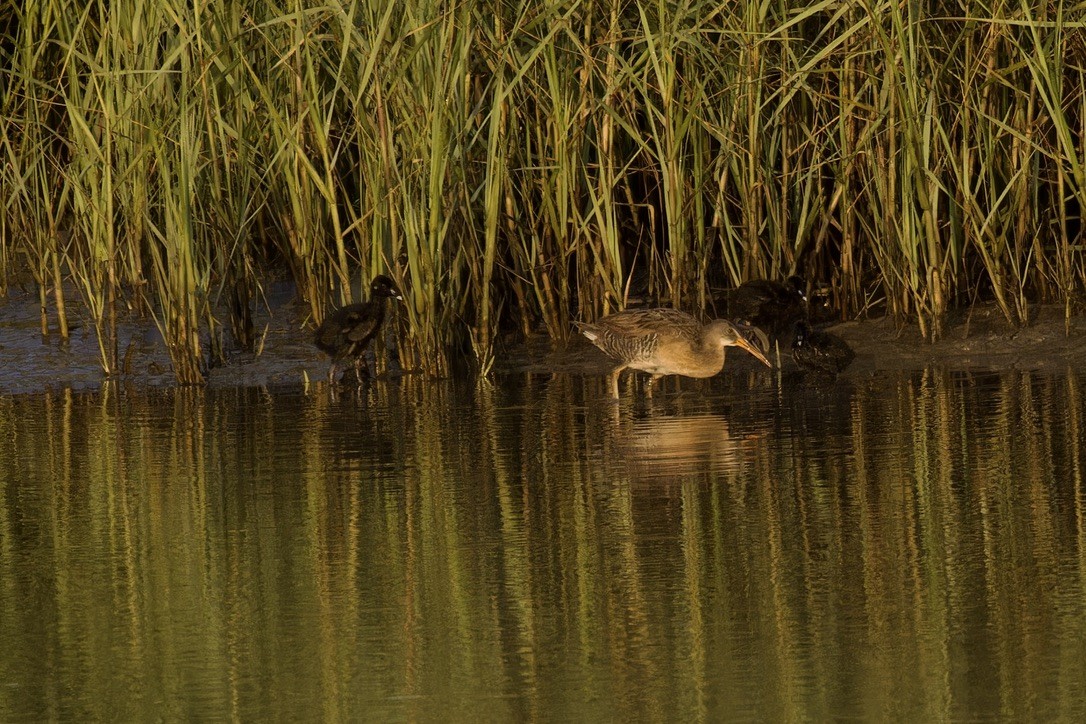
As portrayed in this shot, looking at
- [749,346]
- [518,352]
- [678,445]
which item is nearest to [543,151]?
[518,352]

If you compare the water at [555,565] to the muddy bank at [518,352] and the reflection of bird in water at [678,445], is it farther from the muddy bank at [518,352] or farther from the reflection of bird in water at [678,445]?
the muddy bank at [518,352]

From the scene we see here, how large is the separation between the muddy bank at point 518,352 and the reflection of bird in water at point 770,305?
45cm

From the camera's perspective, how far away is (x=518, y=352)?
11758mm

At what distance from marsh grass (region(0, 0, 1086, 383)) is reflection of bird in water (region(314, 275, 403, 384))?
0.49 ft

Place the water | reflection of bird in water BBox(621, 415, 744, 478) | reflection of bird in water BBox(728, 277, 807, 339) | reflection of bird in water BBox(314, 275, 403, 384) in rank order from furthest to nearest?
1. reflection of bird in water BBox(728, 277, 807, 339)
2. reflection of bird in water BBox(314, 275, 403, 384)
3. reflection of bird in water BBox(621, 415, 744, 478)
4. the water

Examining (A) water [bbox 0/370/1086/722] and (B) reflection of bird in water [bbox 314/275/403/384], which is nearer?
(A) water [bbox 0/370/1086/722]

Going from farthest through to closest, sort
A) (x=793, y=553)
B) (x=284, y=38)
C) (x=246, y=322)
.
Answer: (x=246, y=322)
(x=284, y=38)
(x=793, y=553)

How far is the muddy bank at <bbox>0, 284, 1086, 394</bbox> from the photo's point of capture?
11.0 m

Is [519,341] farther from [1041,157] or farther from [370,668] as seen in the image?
[370,668]

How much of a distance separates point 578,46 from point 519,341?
2.15m

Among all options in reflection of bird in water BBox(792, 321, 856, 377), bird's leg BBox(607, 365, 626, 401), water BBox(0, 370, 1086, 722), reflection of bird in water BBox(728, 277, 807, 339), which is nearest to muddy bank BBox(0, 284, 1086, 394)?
reflection of bird in water BBox(792, 321, 856, 377)

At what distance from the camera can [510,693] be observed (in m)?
4.73

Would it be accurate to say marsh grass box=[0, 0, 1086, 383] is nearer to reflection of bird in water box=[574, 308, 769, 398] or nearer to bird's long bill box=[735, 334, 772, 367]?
reflection of bird in water box=[574, 308, 769, 398]

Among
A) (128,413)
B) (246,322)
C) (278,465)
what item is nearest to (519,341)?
(246,322)
